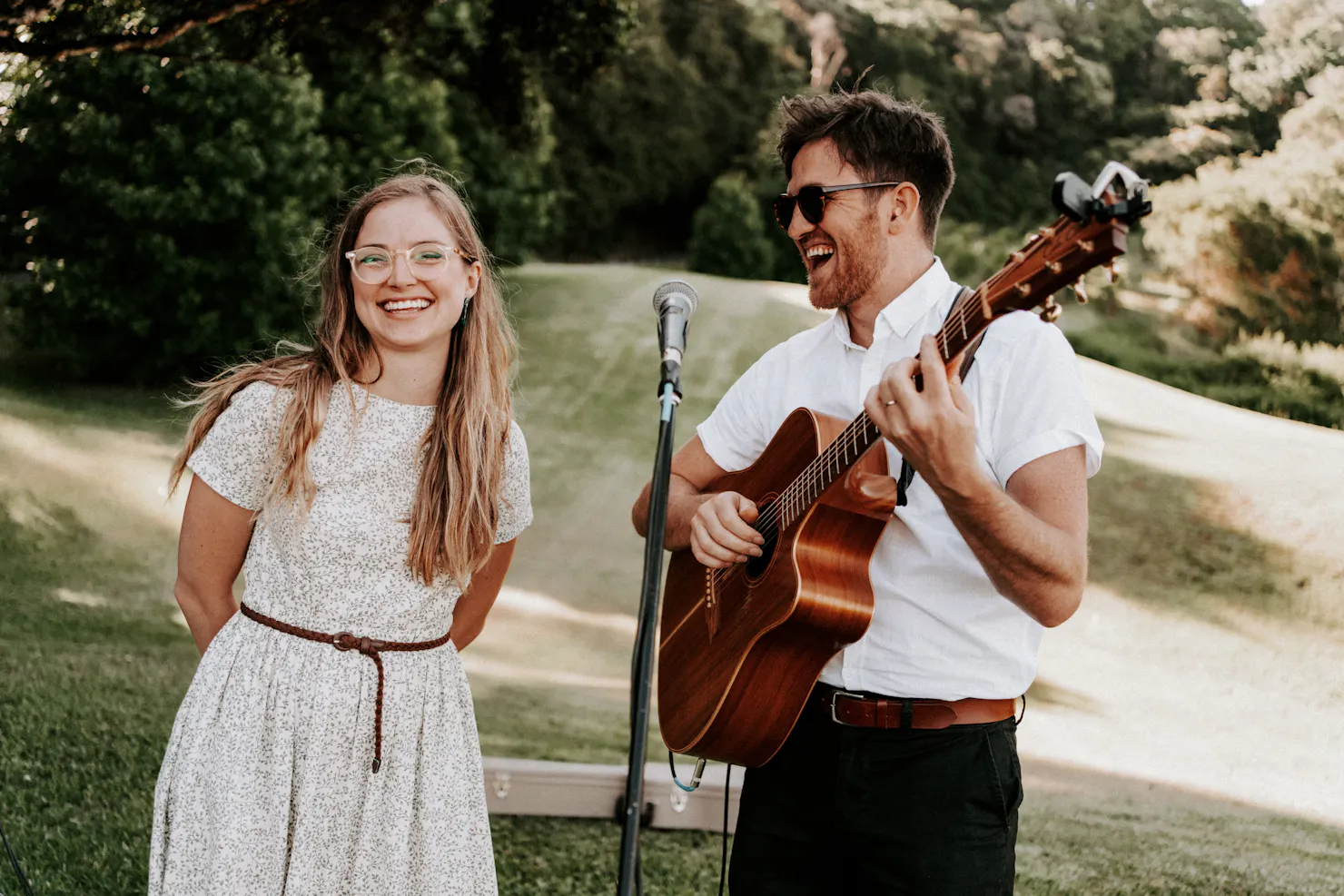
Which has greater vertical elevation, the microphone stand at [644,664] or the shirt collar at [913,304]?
the shirt collar at [913,304]

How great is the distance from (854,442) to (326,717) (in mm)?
1017

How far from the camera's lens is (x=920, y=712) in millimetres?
2008

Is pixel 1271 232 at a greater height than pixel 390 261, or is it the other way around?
pixel 1271 232

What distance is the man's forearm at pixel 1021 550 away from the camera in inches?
67.9

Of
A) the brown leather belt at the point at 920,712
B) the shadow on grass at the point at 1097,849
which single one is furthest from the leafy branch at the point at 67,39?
the brown leather belt at the point at 920,712

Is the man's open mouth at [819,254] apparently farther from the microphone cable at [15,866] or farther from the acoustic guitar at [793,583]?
the microphone cable at [15,866]

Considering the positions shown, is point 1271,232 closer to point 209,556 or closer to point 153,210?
point 209,556

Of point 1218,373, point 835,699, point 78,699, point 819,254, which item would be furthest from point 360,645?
point 1218,373

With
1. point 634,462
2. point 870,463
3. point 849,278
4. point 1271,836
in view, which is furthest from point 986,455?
point 634,462

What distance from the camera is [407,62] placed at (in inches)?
423

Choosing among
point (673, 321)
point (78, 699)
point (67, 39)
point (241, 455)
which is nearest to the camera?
point (673, 321)

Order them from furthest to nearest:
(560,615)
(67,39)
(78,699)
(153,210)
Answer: (153,210)
(560,615)
(67,39)
(78,699)

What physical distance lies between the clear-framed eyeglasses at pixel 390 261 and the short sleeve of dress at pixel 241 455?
30 centimetres

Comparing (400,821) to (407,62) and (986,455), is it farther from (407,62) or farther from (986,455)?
(407,62)
